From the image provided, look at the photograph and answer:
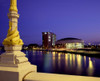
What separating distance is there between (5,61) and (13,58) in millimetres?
272

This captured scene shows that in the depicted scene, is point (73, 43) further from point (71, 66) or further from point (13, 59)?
point (13, 59)

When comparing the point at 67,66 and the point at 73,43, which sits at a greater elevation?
the point at 73,43

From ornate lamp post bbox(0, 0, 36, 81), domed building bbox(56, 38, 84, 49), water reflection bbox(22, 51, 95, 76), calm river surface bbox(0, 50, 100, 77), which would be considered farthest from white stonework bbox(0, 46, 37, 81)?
domed building bbox(56, 38, 84, 49)

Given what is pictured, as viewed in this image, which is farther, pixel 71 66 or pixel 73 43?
pixel 73 43

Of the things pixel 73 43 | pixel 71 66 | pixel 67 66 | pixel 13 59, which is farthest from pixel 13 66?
pixel 73 43

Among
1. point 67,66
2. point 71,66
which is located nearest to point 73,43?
point 71,66

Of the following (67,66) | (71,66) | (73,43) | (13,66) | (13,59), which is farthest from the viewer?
(73,43)

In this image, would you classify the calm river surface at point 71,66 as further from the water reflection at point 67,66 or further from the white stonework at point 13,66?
the white stonework at point 13,66

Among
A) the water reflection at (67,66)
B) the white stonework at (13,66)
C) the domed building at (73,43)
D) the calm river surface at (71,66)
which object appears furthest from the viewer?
the domed building at (73,43)

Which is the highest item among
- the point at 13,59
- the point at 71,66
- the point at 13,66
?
the point at 13,59

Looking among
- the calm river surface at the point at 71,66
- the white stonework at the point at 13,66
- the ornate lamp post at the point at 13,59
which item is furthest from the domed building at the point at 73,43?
the white stonework at the point at 13,66

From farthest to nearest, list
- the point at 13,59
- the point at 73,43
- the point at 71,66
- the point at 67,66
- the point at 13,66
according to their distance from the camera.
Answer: the point at 73,43, the point at 71,66, the point at 67,66, the point at 13,59, the point at 13,66

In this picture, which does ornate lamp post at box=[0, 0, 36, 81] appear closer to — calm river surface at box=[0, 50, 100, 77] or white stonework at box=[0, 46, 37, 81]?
white stonework at box=[0, 46, 37, 81]

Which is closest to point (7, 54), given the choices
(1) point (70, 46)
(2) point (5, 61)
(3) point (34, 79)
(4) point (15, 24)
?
(2) point (5, 61)
